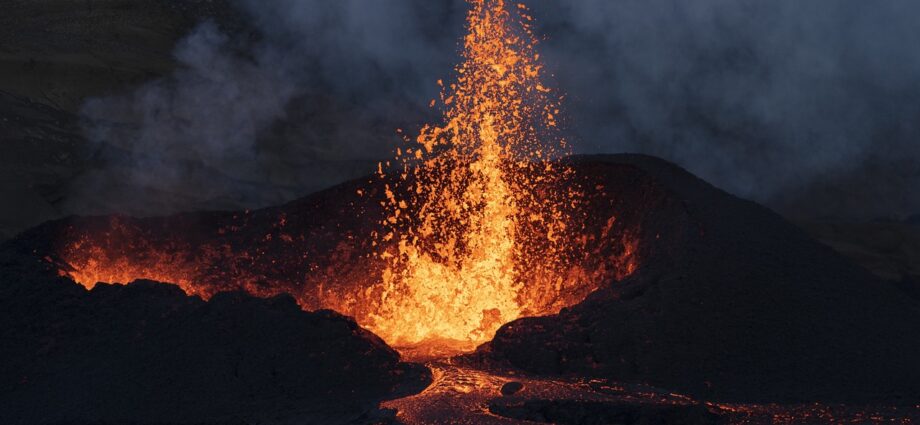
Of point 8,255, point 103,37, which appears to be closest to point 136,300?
point 8,255

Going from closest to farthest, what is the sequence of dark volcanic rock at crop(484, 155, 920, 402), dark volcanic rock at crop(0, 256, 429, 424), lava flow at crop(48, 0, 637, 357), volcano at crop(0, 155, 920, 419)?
dark volcanic rock at crop(0, 256, 429, 424) → volcano at crop(0, 155, 920, 419) → dark volcanic rock at crop(484, 155, 920, 402) → lava flow at crop(48, 0, 637, 357)

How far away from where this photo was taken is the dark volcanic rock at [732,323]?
7.16 metres

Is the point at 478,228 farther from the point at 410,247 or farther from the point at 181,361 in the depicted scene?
the point at 181,361

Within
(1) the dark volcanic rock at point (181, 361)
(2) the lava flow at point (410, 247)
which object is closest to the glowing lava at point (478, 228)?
(2) the lava flow at point (410, 247)

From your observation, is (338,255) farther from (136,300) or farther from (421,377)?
(421,377)

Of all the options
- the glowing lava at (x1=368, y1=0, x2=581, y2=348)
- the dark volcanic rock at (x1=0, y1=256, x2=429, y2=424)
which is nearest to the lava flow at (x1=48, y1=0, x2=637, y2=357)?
the glowing lava at (x1=368, y1=0, x2=581, y2=348)

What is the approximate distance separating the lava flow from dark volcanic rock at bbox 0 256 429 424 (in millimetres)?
1550

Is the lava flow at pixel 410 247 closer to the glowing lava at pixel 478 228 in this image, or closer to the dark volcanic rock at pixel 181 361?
the glowing lava at pixel 478 228

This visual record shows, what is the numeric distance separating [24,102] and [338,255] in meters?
12.7

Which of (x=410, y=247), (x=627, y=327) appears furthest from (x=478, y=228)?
(x=627, y=327)

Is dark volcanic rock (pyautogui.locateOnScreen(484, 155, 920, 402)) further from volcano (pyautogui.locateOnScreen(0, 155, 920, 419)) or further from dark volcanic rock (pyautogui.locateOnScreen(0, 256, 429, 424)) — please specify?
dark volcanic rock (pyautogui.locateOnScreen(0, 256, 429, 424))

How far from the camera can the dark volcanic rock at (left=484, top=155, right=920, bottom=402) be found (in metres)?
7.16

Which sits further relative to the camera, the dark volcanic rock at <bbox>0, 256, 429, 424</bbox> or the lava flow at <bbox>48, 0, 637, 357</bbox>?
the lava flow at <bbox>48, 0, 637, 357</bbox>

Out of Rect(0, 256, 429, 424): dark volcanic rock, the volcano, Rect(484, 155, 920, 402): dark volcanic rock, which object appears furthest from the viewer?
Rect(484, 155, 920, 402): dark volcanic rock
